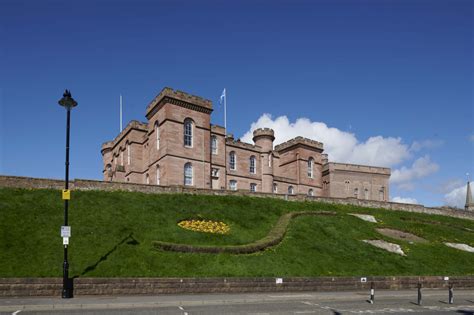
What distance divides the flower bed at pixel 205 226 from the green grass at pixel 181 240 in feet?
2.22

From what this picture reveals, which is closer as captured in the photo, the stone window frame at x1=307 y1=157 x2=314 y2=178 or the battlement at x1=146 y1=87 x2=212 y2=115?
the battlement at x1=146 y1=87 x2=212 y2=115

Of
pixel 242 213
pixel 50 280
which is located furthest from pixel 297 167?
pixel 50 280

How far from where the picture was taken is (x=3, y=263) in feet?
63.1

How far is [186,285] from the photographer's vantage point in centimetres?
1984

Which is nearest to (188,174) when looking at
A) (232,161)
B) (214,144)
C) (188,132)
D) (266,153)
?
(188,132)

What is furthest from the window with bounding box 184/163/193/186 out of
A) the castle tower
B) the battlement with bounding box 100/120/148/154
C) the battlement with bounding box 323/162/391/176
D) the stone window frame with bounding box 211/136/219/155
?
the battlement with bounding box 323/162/391/176

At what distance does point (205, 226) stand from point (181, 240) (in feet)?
13.5

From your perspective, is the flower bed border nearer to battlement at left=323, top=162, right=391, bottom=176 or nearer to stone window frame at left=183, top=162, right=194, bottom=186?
stone window frame at left=183, top=162, right=194, bottom=186

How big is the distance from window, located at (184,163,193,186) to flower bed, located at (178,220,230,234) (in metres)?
16.3

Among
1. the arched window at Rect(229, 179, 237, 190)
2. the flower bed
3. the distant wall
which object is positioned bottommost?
the flower bed

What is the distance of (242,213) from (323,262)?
1016 cm

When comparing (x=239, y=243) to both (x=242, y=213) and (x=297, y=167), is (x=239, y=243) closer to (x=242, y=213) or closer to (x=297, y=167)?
(x=242, y=213)

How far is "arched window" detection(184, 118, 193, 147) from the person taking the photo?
4731 centimetres

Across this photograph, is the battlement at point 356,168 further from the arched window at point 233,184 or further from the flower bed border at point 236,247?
the flower bed border at point 236,247
